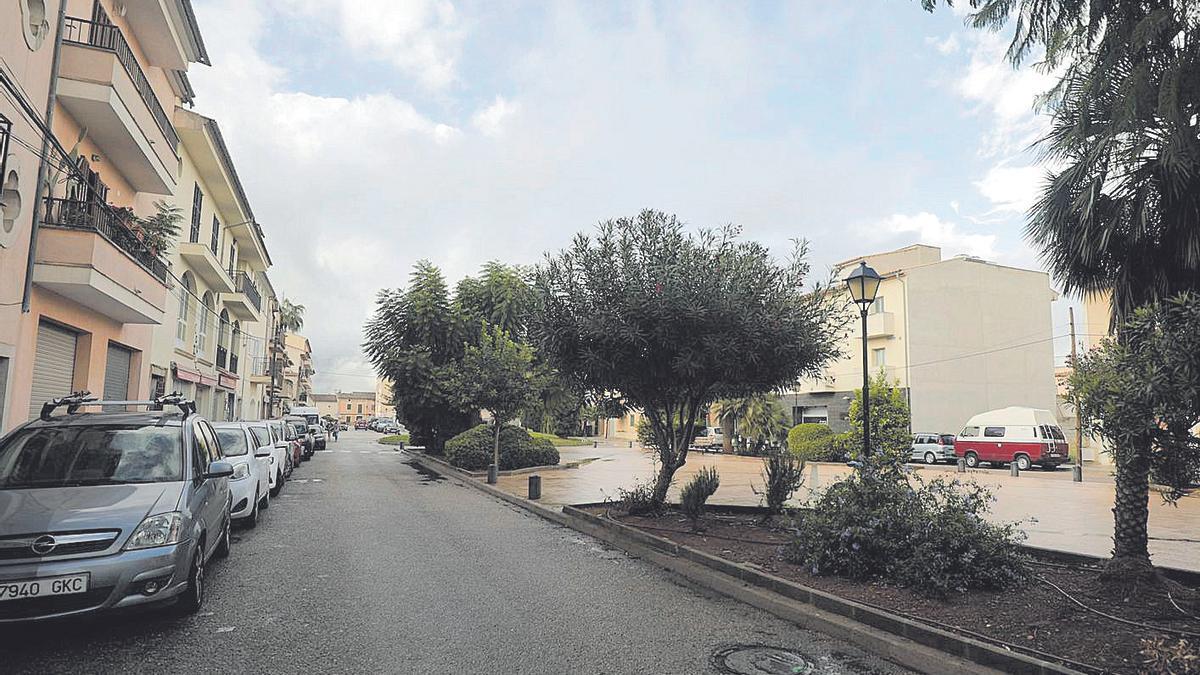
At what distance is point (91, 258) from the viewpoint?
39.7ft

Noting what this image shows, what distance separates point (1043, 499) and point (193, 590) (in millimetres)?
18347

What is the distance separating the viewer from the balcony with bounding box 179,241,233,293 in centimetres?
2248

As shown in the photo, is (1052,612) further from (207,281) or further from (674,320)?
(207,281)

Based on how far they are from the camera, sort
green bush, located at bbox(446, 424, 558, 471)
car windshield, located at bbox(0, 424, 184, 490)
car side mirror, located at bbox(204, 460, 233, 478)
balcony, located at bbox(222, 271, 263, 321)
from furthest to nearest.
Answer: balcony, located at bbox(222, 271, 263, 321), green bush, located at bbox(446, 424, 558, 471), car side mirror, located at bbox(204, 460, 233, 478), car windshield, located at bbox(0, 424, 184, 490)

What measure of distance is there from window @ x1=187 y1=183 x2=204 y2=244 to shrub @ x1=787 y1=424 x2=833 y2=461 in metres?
24.9

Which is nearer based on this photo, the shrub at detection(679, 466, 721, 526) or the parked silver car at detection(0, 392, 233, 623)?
the parked silver car at detection(0, 392, 233, 623)

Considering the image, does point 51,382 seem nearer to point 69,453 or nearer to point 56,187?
point 56,187

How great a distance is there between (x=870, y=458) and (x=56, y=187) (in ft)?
46.3

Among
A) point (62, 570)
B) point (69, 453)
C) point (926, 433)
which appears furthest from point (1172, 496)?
point (926, 433)

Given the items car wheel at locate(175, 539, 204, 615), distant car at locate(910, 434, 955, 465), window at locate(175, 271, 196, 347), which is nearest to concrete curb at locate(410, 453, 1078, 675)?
car wheel at locate(175, 539, 204, 615)

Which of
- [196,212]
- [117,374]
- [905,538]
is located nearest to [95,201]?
[117,374]

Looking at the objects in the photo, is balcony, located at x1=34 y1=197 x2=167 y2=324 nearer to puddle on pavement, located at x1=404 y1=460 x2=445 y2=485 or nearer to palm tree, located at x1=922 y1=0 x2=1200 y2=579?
puddle on pavement, located at x1=404 y1=460 x2=445 y2=485

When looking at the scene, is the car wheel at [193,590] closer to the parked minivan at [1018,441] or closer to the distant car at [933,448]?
the parked minivan at [1018,441]

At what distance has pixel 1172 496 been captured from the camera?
234 inches
